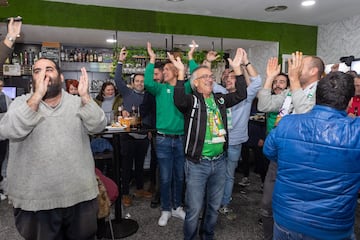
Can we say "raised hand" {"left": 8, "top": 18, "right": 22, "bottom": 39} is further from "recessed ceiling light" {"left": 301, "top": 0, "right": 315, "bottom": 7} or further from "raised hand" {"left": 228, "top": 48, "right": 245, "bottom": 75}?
"recessed ceiling light" {"left": 301, "top": 0, "right": 315, "bottom": 7}

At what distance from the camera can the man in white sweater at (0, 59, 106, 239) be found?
1.61 meters

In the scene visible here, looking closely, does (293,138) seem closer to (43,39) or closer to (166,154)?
(166,154)

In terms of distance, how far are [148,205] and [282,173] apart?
2469 mm

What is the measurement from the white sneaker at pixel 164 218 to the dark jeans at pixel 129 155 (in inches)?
31.3

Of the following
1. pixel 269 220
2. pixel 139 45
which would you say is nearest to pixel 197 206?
pixel 269 220

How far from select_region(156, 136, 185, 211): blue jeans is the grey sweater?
53.3 inches

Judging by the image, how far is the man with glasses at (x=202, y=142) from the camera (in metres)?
2.32

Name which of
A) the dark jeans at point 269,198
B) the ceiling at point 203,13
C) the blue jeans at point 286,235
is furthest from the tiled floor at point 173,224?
the ceiling at point 203,13

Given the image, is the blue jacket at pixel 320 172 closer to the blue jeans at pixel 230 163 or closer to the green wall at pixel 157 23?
the blue jeans at pixel 230 163

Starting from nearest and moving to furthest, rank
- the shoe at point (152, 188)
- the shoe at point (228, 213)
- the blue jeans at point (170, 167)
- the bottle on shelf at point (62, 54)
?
the blue jeans at point (170, 167) → the shoe at point (228, 213) → the shoe at point (152, 188) → the bottle on shelf at point (62, 54)

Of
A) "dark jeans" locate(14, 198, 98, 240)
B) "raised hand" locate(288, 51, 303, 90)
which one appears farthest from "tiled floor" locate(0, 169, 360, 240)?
"raised hand" locate(288, 51, 303, 90)

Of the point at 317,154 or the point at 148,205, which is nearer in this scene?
the point at 317,154

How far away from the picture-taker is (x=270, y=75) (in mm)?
2363

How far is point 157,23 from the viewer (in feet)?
18.1
